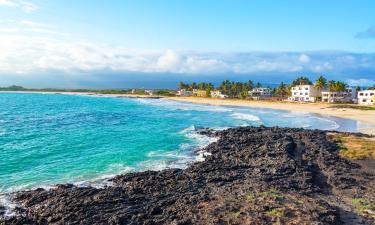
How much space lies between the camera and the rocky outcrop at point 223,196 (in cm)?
1705

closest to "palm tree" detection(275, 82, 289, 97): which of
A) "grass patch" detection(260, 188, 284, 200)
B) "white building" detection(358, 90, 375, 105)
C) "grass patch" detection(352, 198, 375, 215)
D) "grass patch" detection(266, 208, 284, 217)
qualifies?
"white building" detection(358, 90, 375, 105)

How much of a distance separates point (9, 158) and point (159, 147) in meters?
15.4

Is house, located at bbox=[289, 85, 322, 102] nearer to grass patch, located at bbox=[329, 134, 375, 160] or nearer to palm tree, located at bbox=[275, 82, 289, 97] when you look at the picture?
palm tree, located at bbox=[275, 82, 289, 97]

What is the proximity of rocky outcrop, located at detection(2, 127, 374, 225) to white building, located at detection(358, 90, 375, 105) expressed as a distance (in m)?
104

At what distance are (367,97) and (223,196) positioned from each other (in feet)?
406

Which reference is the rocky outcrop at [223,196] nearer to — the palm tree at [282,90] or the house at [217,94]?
the palm tree at [282,90]

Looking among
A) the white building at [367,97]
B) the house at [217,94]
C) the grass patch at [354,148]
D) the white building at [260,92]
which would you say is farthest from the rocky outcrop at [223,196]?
the white building at [260,92]

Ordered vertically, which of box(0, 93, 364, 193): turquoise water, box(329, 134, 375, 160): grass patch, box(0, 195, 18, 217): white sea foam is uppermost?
box(329, 134, 375, 160): grass patch

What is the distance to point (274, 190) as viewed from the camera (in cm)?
2119

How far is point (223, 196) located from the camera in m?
20.1

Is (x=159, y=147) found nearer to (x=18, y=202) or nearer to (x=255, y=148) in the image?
(x=255, y=148)

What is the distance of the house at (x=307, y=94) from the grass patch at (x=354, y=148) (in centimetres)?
10930

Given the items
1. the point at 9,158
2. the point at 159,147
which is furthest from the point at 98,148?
the point at 9,158

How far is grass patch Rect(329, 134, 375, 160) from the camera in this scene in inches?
1314
